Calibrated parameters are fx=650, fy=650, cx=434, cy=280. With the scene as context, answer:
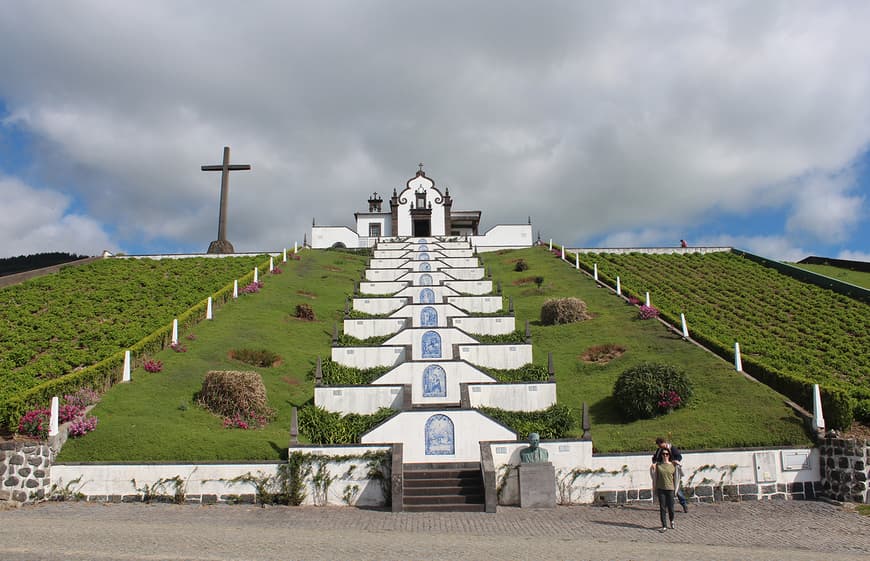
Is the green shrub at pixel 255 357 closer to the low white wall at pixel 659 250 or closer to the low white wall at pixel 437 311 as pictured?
the low white wall at pixel 437 311

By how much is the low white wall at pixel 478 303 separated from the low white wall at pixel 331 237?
27093 millimetres

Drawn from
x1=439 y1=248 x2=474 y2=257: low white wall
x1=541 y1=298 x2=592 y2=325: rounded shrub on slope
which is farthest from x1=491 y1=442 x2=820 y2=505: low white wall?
x1=439 y1=248 x2=474 y2=257: low white wall

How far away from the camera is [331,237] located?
183 ft

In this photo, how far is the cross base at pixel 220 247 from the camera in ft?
150

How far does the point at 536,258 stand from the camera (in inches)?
1797

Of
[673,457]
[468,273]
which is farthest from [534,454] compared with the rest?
[468,273]

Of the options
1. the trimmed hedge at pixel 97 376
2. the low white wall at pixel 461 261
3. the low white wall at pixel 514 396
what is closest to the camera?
the trimmed hedge at pixel 97 376

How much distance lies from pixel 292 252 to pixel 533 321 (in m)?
22.7

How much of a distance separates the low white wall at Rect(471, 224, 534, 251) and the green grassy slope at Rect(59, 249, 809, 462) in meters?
21.0

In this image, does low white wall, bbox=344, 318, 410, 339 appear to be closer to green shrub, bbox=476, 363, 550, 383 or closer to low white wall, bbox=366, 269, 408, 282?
green shrub, bbox=476, 363, 550, 383

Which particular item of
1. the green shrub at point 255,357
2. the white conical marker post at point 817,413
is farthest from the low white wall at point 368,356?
the white conical marker post at point 817,413

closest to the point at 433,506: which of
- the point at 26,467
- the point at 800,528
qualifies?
the point at 800,528

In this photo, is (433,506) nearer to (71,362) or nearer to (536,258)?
(71,362)

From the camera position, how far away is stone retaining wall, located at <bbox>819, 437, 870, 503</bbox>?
1397 centimetres
